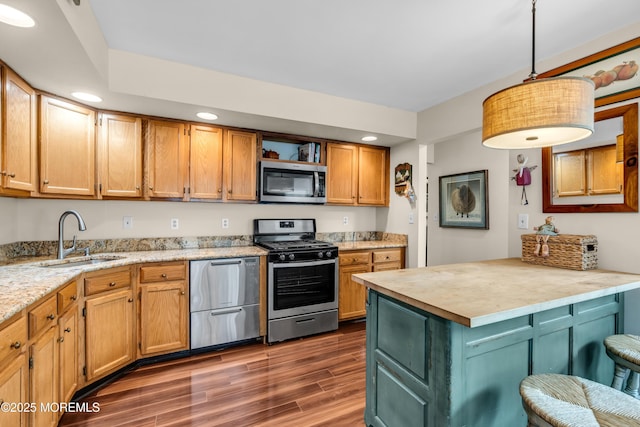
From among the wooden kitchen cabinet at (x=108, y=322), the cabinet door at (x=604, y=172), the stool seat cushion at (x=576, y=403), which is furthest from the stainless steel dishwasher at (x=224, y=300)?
the cabinet door at (x=604, y=172)

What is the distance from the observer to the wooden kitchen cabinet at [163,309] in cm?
245

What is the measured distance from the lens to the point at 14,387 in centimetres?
120

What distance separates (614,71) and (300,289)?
9.56 feet

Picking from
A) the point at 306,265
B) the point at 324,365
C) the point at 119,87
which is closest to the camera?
the point at 119,87

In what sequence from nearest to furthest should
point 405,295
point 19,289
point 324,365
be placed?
point 405,295 < point 19,289 < point 324,365

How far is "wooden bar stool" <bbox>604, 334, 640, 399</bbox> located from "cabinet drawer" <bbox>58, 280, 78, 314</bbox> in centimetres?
282

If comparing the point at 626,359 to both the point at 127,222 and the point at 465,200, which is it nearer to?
the point at 465,200

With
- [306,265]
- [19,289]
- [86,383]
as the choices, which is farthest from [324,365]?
[19,289]

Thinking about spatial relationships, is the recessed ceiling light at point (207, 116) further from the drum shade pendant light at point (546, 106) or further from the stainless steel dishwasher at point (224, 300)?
the drum shade pendant light at point (546, 106)

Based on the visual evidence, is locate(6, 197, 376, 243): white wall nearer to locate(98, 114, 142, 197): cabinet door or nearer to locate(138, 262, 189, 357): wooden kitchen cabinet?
locate(98, 114, 142, 197): cabinet door

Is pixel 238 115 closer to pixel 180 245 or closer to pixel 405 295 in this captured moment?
pixel 180 245

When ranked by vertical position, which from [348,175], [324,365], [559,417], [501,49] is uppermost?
[501,49]

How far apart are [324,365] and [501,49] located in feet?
9.17

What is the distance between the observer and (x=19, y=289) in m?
1.43
